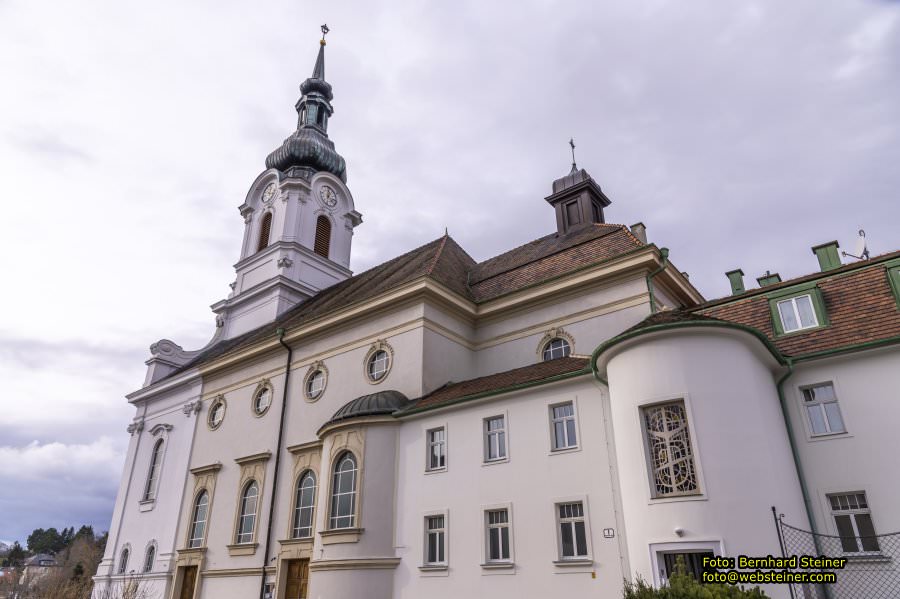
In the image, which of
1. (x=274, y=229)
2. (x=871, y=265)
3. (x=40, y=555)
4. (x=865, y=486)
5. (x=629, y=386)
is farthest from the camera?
(x=40, y=555)

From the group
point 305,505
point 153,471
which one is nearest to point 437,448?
A: point 305,505

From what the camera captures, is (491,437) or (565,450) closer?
(565,450)

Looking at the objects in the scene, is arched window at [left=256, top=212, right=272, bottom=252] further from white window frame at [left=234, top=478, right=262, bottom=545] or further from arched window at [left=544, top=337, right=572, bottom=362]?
arched window at [left=544, top=337, right=572, bottom=362]

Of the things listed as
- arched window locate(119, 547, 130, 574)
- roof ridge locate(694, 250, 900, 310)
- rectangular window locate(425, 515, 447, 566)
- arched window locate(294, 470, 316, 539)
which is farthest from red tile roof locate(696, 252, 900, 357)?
arched window locate(119, 547, 130, 574)

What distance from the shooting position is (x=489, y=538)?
14906 mm

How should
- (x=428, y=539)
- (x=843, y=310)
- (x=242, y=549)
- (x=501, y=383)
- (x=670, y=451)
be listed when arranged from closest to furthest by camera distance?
(x=670, y=451), (x=843, y=310), (x=428, y=539), (x=501, y=383), (x=242, y=549)

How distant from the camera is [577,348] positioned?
62.7ft

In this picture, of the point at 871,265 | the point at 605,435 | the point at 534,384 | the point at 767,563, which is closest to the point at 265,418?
the point at 534,384

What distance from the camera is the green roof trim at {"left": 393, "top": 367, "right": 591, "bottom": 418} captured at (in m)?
14.9

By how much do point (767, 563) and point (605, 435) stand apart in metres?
4.04

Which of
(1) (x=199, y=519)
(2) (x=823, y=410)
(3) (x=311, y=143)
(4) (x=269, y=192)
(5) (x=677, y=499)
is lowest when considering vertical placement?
(5) (x=677, y=499)

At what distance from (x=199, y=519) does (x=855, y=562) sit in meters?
22.7

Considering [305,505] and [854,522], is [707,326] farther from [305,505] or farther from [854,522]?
[305,505]

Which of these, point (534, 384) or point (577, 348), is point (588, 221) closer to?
point (577, 348)
